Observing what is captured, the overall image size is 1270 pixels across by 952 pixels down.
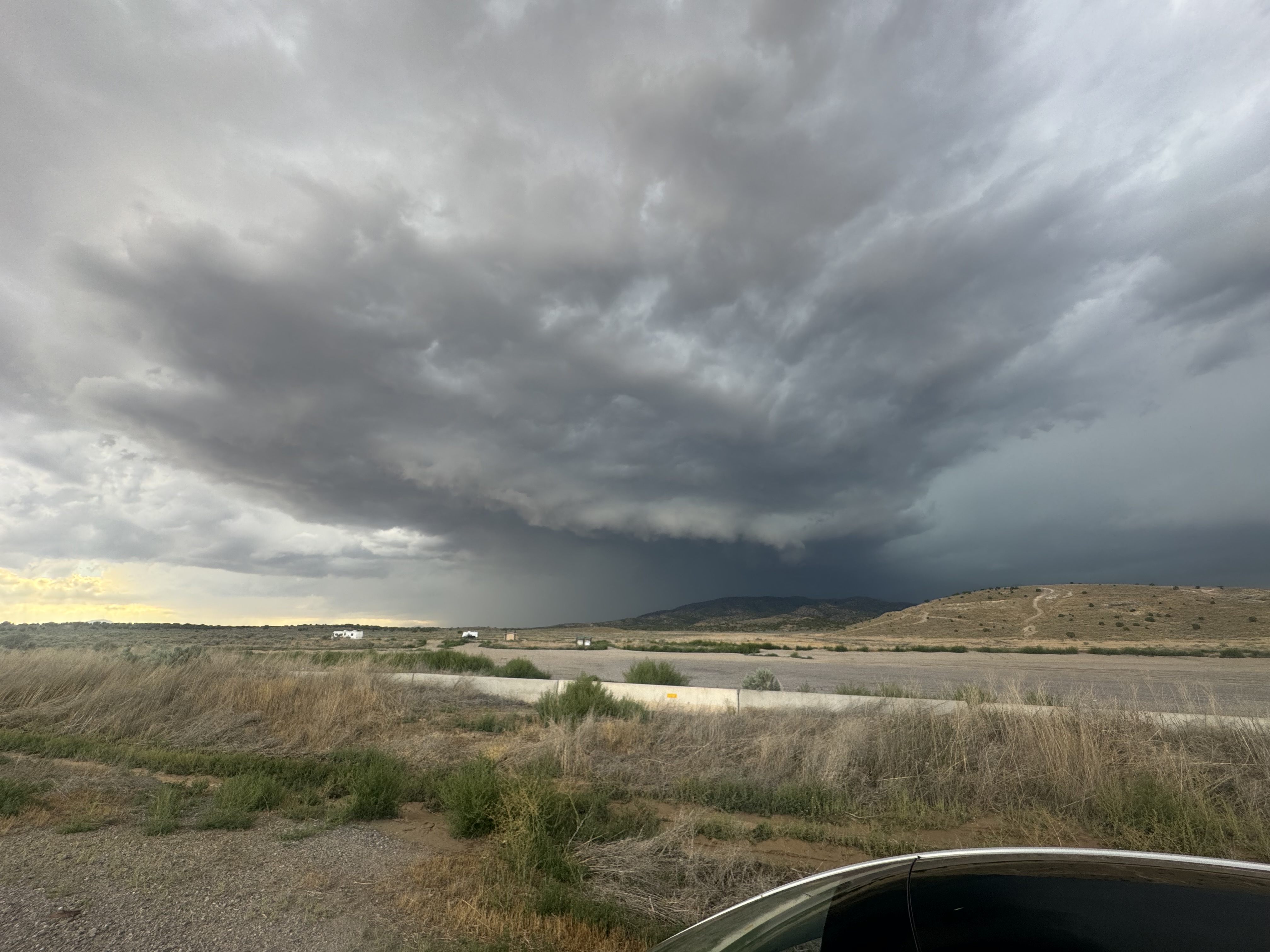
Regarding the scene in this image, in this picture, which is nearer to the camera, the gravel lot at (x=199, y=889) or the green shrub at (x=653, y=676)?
the gravel lot at (x=199, y=889)

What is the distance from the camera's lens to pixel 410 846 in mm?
7539

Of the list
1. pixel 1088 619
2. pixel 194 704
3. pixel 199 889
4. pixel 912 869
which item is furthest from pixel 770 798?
pixel 1088 619

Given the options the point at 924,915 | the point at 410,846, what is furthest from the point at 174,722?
the point at 924,915

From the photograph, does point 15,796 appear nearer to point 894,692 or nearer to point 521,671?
point 894,692

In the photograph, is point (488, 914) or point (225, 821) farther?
point (225, 821)

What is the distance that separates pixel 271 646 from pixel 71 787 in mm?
52161

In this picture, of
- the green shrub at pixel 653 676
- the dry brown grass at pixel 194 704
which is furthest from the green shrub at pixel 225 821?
the green shrub at pixel 653 676

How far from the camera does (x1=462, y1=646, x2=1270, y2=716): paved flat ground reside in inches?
679

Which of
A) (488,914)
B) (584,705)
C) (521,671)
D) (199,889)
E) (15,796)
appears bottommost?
(488,914)

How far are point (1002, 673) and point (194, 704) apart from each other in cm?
3022

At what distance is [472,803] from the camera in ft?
26.3

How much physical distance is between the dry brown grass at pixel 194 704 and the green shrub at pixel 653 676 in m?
8.33

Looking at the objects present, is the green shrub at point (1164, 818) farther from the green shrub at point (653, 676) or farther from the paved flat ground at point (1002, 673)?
the green shrub at point (653, 676)

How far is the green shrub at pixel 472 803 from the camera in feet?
26.0
